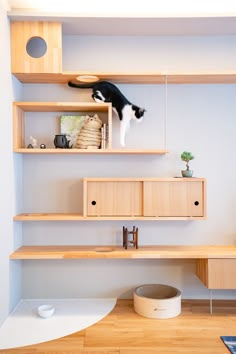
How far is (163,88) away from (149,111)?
209 millimetres

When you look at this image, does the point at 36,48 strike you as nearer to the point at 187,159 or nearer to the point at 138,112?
the point at 138,112

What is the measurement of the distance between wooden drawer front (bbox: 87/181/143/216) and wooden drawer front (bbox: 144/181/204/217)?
0.24 ft

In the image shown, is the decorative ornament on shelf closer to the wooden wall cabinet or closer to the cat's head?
the wooden wall cabinet

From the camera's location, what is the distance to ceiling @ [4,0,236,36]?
2.29 metres

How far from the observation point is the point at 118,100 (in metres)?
2.47

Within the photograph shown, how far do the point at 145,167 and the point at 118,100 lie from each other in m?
0.55

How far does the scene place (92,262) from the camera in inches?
103

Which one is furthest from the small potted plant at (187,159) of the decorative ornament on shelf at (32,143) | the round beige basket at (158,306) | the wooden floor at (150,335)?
the decorative ornament on shelf at (32,143)

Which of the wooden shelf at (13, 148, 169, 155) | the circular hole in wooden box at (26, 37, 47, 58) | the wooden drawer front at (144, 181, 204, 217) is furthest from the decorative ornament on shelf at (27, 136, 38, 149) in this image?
the wooden drawer front at (144, 181, 204, 217)

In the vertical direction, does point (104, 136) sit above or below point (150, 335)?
above

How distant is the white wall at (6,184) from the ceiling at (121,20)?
0.18 metres

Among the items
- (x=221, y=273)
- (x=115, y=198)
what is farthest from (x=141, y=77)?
(x=221, y=273)

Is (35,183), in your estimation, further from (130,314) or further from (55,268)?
(130,314)

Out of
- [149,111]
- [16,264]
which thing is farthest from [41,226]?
[149,111]
